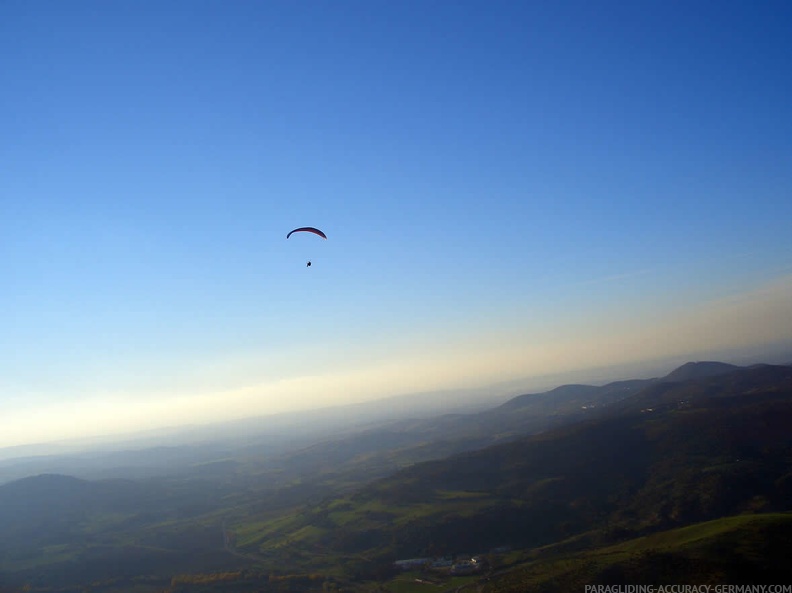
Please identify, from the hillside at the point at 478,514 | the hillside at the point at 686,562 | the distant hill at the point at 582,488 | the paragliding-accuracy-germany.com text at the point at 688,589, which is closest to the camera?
the paragliding-accuracy-germany.com text at the point at 688,589

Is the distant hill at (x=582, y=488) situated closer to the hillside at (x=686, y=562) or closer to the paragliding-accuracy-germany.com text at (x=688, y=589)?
the hillside at (x=686, y=562)

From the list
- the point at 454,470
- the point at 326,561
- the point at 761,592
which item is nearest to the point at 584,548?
the point at 761,592

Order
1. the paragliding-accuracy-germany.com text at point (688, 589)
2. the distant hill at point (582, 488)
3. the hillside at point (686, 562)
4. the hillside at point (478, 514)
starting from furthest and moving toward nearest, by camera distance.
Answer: the distant hill at point (582, 488), the hillside at point (478, 514), the hillside at point (686, 562), the paragliding-accuracy-germany.com text at point (688, 589)

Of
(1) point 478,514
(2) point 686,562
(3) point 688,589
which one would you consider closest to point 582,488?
(1) point 478,514

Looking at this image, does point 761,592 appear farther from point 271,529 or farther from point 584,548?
point 271,529

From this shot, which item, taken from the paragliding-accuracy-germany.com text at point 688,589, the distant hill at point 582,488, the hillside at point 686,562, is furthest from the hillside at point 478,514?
the paragliding-accuracy-germany.com text at point 688,589

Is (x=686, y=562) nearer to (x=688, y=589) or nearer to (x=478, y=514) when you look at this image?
(x=688, y=589)

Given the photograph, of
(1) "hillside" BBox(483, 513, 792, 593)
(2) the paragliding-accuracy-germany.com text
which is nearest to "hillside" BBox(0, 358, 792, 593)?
(1) "hillside" BBox(483, 513, 792, 593)

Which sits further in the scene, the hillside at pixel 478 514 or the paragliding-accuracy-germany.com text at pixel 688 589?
the hillside at pixel 478 514

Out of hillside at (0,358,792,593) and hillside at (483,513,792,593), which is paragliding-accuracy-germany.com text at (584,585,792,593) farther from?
hillside at (0,358,792,593)
